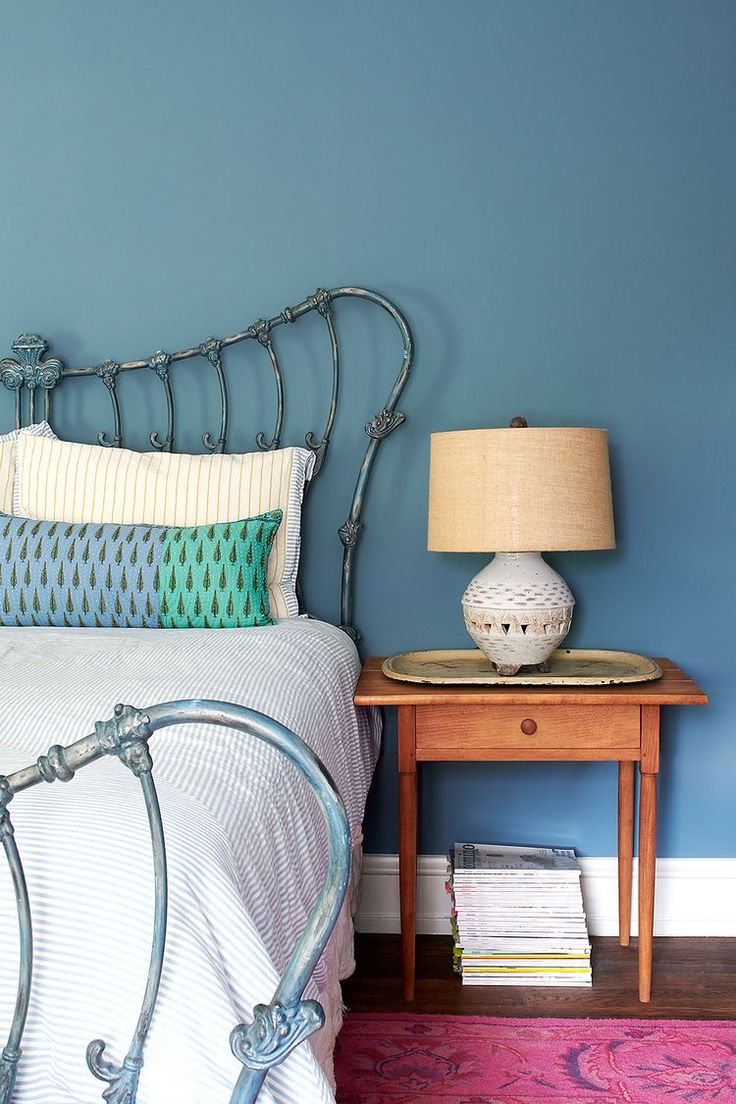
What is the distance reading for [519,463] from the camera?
6.76 feet

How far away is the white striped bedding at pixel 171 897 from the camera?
866 millimetres

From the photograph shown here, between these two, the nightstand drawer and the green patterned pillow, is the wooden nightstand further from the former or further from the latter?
the green patterned pillow

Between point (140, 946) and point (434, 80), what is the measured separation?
2180 millimetres

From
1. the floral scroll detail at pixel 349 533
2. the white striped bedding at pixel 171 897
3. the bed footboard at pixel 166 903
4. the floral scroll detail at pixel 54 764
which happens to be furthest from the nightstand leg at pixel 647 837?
the floral scroll detail at pixel 54 764

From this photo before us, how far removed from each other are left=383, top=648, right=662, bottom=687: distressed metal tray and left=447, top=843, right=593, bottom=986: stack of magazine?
1.50 feet

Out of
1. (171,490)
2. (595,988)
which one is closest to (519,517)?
(171,490)

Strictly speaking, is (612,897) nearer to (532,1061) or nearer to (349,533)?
(532,1061)

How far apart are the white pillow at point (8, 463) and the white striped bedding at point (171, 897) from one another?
106cm

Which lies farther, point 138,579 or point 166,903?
point 138,579

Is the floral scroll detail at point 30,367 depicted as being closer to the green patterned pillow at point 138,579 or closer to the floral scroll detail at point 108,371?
the floral scroll detail at point 108,371

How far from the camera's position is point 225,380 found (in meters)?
2.53

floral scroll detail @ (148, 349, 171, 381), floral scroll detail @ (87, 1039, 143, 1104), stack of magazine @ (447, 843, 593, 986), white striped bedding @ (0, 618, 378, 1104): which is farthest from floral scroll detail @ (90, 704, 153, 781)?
floral scroll detail @ (148, 349, 171, 381)

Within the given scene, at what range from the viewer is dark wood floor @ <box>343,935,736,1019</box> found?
205 centimetres

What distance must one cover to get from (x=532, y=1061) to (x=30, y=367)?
1934mm
